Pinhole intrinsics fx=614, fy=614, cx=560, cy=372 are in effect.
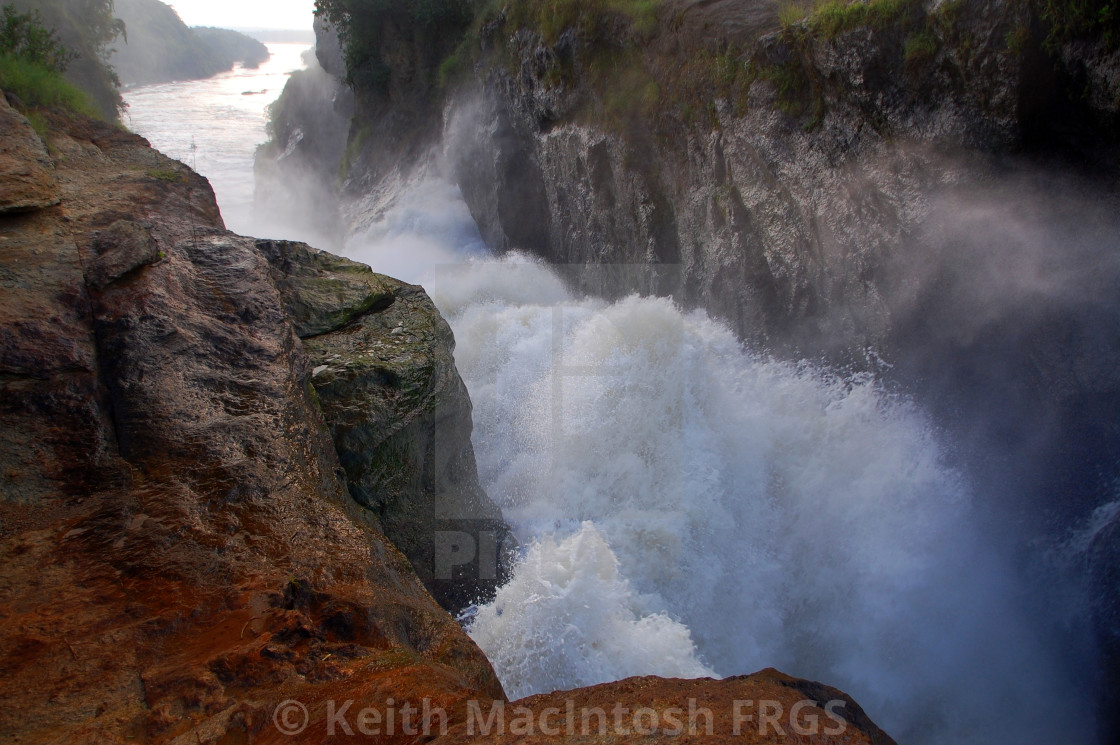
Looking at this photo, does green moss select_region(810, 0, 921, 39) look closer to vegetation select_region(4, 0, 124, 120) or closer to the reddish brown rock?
the reddish brown rock

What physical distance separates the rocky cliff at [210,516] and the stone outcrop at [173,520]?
1cm

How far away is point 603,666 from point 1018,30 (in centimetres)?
538

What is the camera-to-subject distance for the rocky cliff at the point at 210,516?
1971mm

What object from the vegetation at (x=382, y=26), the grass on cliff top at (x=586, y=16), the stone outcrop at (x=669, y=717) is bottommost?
the stone outcrop at (x=669, y=717)

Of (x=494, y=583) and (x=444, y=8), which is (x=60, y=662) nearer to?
(x=494, y=583)

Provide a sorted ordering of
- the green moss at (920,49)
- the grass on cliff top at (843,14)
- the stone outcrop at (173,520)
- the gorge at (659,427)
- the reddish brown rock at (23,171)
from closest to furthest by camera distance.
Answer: the stone outcrop at (173,520) → the gorge at (659,427) → the reddish brown rock at (23,171) → the green moss at (920,49) → the grass on cliff top at (843,14)

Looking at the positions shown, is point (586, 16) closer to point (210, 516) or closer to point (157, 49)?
point (210, 516)

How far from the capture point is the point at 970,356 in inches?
202

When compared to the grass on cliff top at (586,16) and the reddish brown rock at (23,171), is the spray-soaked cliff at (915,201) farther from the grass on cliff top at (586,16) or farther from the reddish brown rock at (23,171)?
the reddish brown rock at (23,171)

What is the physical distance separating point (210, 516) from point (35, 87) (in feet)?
22.0

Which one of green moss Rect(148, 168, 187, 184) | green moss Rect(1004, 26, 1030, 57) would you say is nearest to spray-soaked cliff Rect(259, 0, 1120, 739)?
green moss Rect(1004, 26, 1030, 57)

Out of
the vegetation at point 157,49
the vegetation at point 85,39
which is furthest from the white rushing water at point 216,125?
the vegetation at point 85,39

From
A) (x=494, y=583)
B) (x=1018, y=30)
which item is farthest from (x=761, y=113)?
(x=494, y=583)

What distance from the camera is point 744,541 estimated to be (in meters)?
5.85
